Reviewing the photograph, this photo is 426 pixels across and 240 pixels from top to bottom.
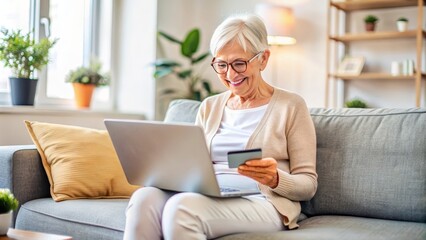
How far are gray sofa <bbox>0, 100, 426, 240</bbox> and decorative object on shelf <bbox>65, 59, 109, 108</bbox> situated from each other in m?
1.35

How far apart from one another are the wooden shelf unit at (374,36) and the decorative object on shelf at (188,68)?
897 millimetres

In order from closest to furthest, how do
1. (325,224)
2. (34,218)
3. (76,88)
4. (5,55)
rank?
1. (325,224)
2. (34,218)
3. (5,55)
4. (76,88)

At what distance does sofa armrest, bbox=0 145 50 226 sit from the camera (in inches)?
84.0

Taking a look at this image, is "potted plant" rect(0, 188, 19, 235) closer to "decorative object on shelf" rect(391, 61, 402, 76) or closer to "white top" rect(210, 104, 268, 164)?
"white top" rect(210, 104, 268, 164)

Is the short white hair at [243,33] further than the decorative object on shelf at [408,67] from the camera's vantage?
No

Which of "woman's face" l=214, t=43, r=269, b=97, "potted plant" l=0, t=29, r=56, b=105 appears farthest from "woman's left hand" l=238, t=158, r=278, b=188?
"potted plant" l=0, t=29, r=56, b=105

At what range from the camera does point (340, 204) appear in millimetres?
1937

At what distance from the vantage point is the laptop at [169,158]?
154 cm

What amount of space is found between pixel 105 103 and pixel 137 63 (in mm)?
351

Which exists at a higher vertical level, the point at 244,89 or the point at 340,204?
the point at 244,89

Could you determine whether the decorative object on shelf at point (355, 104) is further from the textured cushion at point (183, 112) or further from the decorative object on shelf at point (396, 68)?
the textured cushion at point (183, 112)

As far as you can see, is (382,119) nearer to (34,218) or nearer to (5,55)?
(34,218)

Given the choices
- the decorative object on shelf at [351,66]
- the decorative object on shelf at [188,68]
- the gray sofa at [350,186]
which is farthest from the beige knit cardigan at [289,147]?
the decorative object on shelf at [351,66]

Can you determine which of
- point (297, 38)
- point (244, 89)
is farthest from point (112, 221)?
point (297, 38)
